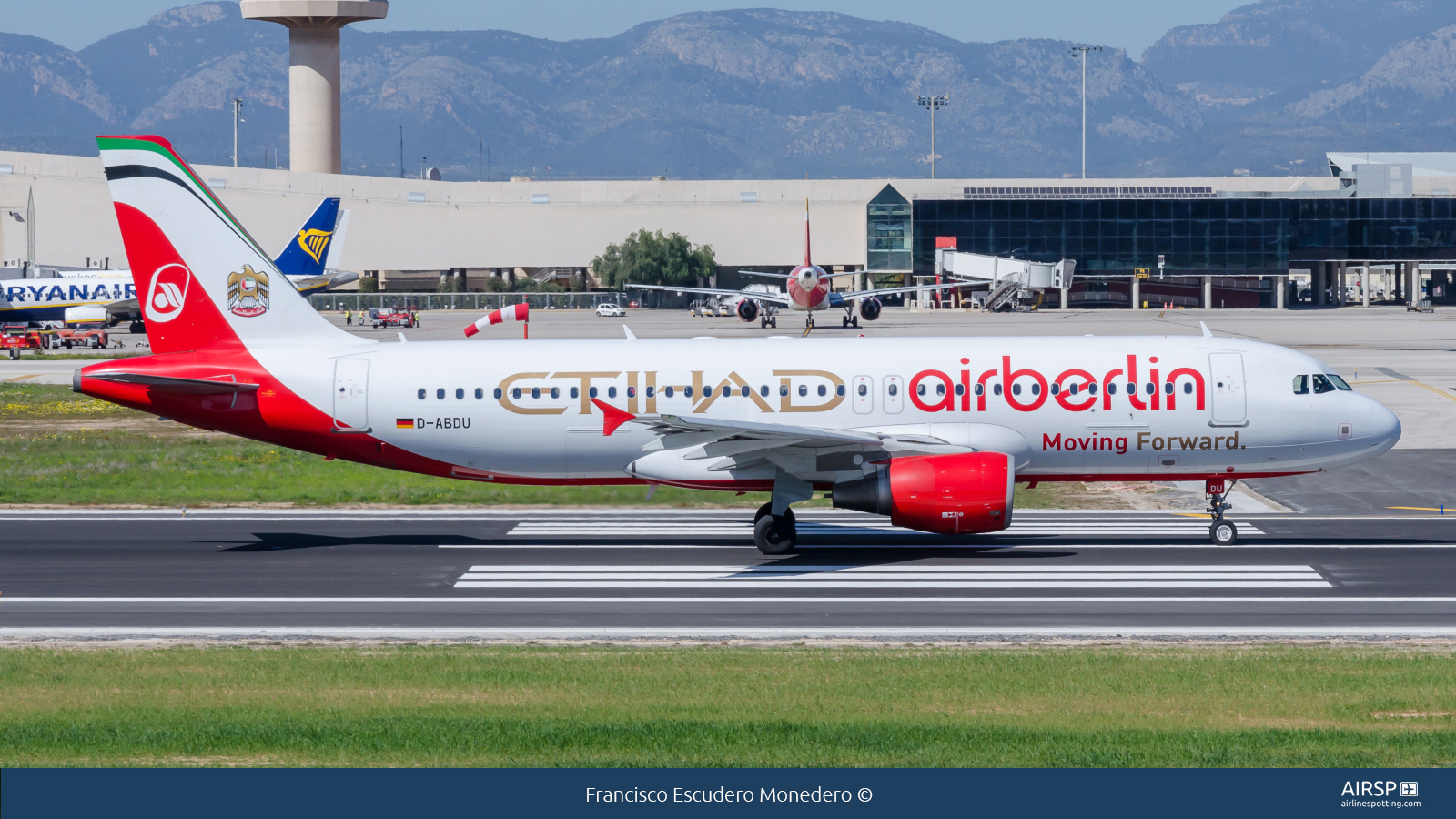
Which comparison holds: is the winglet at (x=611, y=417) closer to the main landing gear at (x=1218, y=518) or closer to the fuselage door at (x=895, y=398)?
the fuselage door at (x=895, y=398)

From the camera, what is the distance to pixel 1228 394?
27.8 metres

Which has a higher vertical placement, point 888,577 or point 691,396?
point 691,396

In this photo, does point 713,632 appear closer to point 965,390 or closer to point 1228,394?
point 965,390

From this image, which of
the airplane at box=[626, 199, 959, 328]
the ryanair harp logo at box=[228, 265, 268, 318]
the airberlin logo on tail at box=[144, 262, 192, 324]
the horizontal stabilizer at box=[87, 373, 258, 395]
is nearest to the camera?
the horizontal stabilizer at box=[87, 373, 258, 395]

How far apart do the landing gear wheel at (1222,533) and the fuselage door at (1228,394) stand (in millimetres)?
2364

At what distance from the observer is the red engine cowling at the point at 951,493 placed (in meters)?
25.6

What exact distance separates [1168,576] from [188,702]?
16848 mm

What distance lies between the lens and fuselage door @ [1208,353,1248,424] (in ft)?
91.1

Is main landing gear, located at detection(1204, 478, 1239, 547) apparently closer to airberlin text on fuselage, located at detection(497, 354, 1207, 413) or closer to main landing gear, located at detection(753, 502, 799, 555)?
airberlin text on fuselage, located at detection(497, 354, 1207, 413)

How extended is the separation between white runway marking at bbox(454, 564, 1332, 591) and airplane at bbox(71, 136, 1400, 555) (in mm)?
1794

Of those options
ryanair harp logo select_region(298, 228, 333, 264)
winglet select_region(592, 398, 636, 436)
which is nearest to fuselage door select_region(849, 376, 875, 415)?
winglet select_region(592, 398, 636, 436)

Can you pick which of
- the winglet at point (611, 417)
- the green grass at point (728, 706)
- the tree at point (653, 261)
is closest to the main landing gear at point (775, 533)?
the winglet at point (611, 417)

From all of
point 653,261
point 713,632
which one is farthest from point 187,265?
point 653,261

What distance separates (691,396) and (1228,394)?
34.4ft
